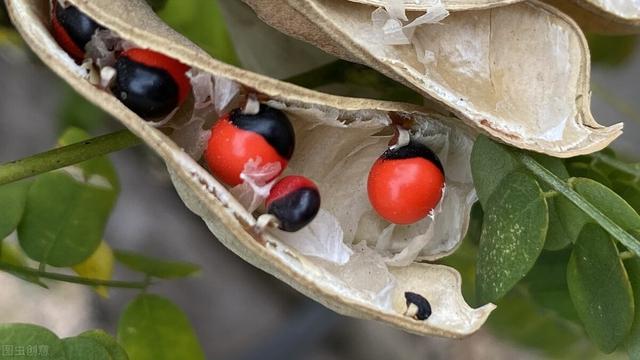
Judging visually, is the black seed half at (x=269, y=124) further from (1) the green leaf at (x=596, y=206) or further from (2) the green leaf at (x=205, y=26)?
(2) the green leaf at (x=205, y=26)

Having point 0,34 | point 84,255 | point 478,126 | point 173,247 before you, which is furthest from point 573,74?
point 173,247

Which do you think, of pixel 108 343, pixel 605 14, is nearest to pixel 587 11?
pixel 605 14

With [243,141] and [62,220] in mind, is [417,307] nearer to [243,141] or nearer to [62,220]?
[243,141]

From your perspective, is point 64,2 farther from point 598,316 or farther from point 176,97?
point 598,316

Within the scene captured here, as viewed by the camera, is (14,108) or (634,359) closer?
(634,359)

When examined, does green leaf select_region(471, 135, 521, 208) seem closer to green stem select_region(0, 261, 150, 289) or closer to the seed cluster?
the seed cluster

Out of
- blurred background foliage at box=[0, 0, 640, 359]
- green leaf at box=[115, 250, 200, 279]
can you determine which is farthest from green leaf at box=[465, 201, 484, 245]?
green leaf at box=[115, 250, 200, 279]

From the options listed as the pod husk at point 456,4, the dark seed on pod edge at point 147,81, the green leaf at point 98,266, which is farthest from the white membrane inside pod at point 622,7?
the green leaf at point 98,266
